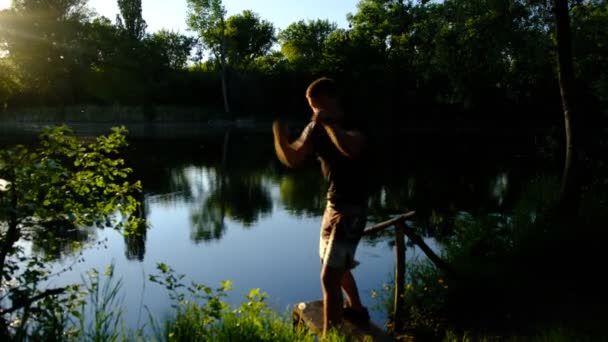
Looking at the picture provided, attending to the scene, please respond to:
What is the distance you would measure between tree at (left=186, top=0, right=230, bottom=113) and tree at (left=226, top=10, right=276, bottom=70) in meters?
2.37

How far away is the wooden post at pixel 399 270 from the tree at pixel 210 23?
5466 centimetres

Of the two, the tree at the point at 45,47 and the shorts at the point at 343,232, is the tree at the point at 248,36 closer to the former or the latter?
the tree at the point at 45,47

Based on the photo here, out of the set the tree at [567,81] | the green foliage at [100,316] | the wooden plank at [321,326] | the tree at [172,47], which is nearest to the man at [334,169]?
the wooden plank at [321,326]

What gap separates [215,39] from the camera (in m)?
61.8

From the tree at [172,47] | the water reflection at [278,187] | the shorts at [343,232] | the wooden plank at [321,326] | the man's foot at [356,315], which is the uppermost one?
the tree at [172,47]

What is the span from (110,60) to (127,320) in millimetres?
52625

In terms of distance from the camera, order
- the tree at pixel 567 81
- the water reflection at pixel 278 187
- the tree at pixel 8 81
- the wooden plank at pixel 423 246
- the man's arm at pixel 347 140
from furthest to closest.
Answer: the tree at pixel 8 81 < the water reflection at pixel 278 187 < the tree at pixel 567 81 < the wooden plank at pixel 423 246 < the man's arm at pixel 347 140

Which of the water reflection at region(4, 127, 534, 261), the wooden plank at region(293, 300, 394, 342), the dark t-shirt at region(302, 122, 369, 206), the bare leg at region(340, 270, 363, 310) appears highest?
the dark t-shirt at region(302, 122, 369, 206)

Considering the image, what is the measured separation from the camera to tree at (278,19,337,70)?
59969 millimetres

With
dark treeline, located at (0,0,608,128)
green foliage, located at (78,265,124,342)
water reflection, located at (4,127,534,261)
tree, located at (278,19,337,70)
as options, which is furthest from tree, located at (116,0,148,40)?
green foliage, located at (78,265,124,342)

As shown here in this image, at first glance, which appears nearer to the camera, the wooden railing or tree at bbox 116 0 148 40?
the wooden railing

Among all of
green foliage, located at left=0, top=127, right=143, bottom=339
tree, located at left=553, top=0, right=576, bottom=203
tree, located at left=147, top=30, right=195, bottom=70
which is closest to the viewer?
green foliage, located at left=0, top=127, right=143, bottom=339

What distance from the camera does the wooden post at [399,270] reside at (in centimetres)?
489

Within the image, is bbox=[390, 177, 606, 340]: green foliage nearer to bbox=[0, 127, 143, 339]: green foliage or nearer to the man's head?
the man's head
